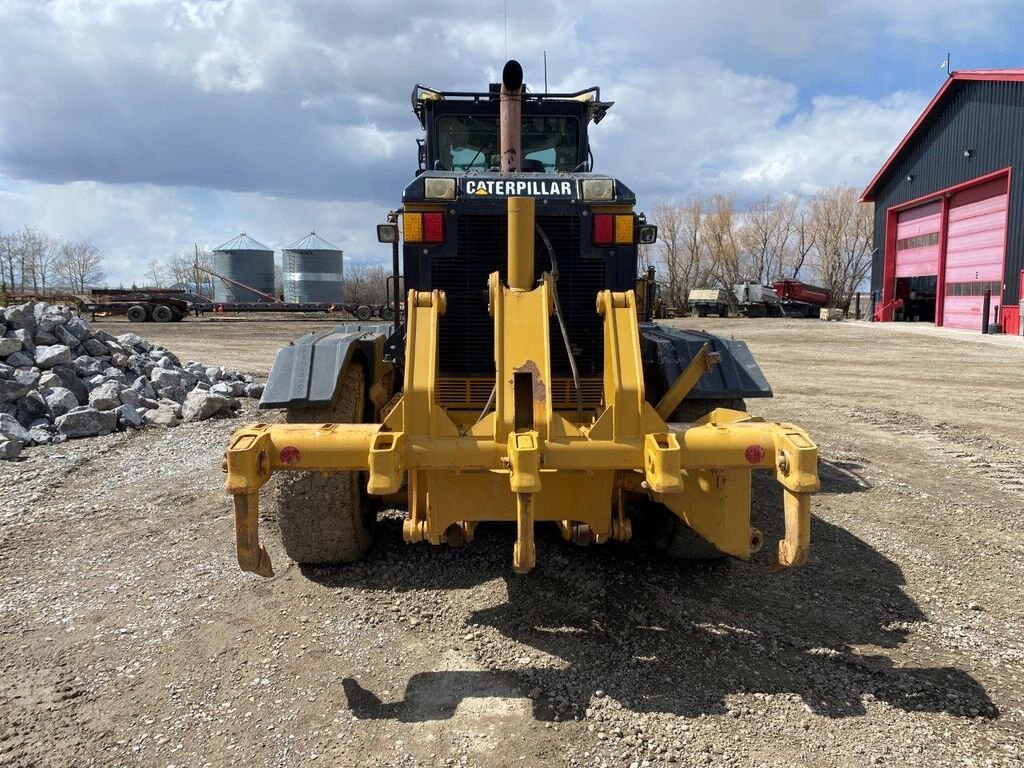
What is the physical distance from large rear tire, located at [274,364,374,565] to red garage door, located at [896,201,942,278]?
101ft

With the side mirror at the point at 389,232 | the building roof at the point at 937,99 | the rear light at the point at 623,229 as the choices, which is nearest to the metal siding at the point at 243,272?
the building roof at the point at 937,99

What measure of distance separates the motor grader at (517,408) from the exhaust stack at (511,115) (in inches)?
0.5

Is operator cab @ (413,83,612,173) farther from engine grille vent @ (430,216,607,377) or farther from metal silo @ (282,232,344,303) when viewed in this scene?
metal silo @ (282,232,344,303)

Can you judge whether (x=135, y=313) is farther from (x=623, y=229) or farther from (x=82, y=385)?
(x=623, y=229)

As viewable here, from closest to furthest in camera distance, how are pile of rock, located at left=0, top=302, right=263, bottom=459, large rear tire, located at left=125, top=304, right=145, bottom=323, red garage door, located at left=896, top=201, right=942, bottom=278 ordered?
1. pile of rock, located at left=0, top=302, right=263, bottom=459
2. red garage door, located at left=896, top=201, right=942, bottom=278
3. large rear tire, located at left=125, top=304, right=145, bottom=323

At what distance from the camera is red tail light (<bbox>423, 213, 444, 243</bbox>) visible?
14.8 ft

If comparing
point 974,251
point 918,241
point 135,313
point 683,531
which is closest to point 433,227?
point 683,531

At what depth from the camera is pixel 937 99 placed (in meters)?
27.8

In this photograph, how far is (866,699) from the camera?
3.04 m

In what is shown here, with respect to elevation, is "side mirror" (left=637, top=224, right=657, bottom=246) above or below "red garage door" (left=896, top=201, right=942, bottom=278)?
below

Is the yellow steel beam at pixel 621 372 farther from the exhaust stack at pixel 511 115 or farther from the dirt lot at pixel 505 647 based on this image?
the exhaust stack at pixel 511 115

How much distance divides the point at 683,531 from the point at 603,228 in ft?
6.20

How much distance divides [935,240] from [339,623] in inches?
1263

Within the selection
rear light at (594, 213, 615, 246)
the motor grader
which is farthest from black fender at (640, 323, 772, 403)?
rear light at (594, 213, 615, 246)
